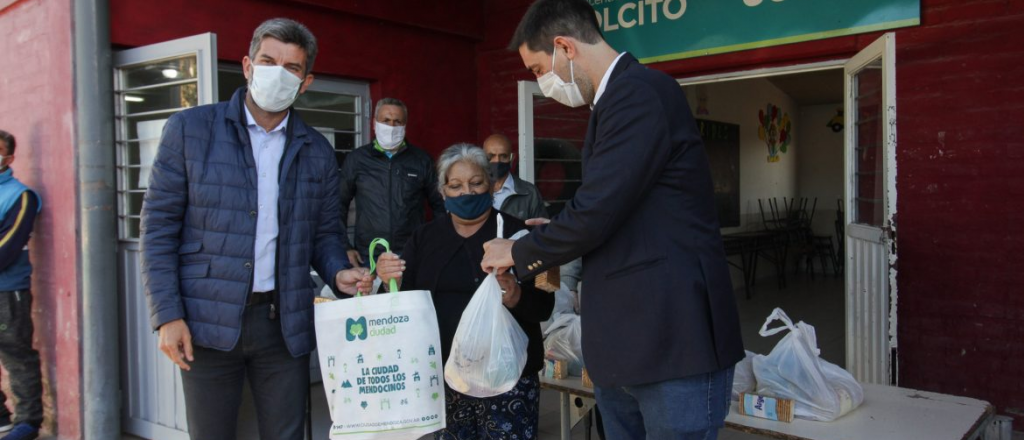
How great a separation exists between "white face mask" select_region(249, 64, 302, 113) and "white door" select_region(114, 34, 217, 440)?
1.88 m

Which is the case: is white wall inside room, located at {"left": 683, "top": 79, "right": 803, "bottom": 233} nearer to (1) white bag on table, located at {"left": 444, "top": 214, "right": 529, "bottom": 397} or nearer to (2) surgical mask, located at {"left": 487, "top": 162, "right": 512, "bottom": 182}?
(2) surgical mask, located at {"left": 487, "top": 162, "right": 512, "bottom": 182}

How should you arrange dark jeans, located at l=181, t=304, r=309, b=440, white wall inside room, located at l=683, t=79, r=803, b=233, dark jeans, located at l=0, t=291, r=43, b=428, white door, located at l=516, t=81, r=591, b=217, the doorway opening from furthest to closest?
white wall inside room, located at l=683, t=79, r=803, b=233 → the doorway opening → white door, located at l=516, t=81, r=591, b=217 → dark jeans, located at l=0, t=291, r=43, b=428 → dark jeans, located at l=181, t=304, r=309, b=440

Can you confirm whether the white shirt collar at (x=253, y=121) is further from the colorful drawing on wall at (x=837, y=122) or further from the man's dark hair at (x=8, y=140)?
the colorful drawing on wall at (x=837, y=122)

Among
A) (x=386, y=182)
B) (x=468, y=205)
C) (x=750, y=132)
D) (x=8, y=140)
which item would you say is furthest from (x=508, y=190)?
(x=750, y=132)

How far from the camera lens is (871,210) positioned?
4328 mm

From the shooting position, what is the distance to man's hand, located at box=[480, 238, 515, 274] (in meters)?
1.85

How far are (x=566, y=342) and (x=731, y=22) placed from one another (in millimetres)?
2523

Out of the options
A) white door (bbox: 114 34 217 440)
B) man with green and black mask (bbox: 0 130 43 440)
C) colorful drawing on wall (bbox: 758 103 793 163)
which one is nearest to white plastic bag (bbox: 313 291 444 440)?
white door (bbox: 114 34 217 440)

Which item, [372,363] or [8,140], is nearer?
[372,363]

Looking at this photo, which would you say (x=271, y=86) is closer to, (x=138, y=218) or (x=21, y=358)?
(x=138, y=218)

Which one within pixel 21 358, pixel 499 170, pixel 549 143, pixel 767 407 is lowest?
pixel 21 358

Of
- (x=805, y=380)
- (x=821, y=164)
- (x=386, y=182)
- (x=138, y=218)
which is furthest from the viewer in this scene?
(x=821, y=164)

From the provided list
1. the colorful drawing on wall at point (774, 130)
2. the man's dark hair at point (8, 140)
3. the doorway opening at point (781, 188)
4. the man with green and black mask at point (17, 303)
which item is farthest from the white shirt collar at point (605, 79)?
the colorful drawing on wall at point (774, 130)

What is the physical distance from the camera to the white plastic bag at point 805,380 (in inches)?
96.8
